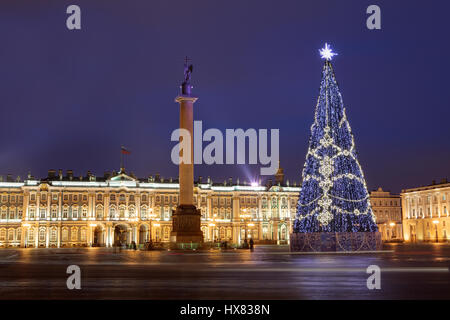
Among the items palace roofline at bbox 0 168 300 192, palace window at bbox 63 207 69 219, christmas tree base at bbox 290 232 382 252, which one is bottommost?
christmas tree base at bbox 290 232 382 252

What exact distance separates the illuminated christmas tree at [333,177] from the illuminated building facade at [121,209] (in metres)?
60.7

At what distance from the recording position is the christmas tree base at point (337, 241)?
3300 cm

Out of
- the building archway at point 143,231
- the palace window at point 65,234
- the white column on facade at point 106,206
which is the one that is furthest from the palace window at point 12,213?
the building archway at point 143,231

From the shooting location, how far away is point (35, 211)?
96.8 metres

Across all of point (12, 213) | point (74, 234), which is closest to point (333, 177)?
point (74, 234)

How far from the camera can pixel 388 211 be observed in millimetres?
117938

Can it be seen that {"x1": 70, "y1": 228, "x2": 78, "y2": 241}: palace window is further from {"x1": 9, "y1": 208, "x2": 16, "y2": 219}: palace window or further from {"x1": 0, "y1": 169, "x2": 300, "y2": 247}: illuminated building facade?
{"x1": 9, "y1": 208, "x2": 16, "y2": 219}: palace window

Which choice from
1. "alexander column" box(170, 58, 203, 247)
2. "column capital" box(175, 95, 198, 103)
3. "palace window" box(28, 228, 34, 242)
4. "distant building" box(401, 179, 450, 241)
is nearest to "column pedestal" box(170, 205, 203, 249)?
"alexander column" box(170, 58, 203, 247)

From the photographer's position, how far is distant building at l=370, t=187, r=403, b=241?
115 m

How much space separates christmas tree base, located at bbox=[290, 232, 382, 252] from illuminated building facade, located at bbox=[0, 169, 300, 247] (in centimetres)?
5947

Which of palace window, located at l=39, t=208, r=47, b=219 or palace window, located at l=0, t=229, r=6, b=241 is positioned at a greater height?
palace window, located at l=39, t=208, r=47, b=219

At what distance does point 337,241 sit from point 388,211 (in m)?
89.9

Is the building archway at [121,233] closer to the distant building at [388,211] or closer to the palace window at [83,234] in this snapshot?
the palace window at [83,234]

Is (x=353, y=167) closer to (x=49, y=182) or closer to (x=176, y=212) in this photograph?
(x=176, y=212)
